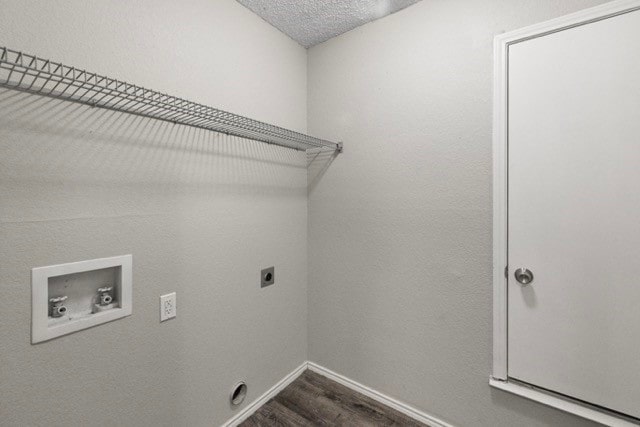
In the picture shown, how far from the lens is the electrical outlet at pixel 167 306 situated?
3.91 ft

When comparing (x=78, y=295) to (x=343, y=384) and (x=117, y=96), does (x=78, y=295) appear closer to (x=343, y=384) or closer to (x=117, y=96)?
(x=117, y=96)

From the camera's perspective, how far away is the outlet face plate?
1644 mm

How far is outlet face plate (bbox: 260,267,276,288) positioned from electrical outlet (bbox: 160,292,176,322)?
505mm

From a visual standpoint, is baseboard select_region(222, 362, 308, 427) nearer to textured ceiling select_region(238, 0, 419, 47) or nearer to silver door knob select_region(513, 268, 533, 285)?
silver door knob select_region(513, 268, 533, 285)

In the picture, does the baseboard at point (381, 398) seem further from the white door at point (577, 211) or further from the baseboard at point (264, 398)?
the white door at point (577, 211)

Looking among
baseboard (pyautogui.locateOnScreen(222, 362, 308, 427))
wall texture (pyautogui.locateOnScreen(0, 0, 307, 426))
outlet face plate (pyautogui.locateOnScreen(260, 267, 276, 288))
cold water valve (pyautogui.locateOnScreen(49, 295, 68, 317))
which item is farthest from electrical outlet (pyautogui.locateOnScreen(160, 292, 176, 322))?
baseboard (pyautogui.locateOnScreen(222, 362, 308, 427))

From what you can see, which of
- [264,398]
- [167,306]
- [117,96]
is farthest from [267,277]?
[117,96]

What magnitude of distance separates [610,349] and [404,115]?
132cm

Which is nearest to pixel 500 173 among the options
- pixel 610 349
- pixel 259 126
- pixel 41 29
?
pixel 610 349

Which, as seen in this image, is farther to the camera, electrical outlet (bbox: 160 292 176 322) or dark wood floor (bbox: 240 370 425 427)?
dark wood floor (bbox: 240 370 425 427)

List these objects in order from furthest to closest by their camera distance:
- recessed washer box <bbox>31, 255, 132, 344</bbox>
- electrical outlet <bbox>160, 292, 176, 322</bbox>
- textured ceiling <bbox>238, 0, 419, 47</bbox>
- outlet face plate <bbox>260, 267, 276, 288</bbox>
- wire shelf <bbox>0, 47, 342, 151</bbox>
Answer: outlet face plate <bbox>260, 267, 276, 288</bbox>, textured ceiling <bbox>238, 0, 419, 47</bbox>, electrical outlet <bbox>160, 292, 176, 322</bbox>, recessed washer box <bbox>31, 255, 132, 344</bbox>, wire shelf <bbox>0, 47, 342, 151</bbox>

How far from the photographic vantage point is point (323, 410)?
5.24 feet

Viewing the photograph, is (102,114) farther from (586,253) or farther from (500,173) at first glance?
(586,253)

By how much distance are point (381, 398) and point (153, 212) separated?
5.22 ft
